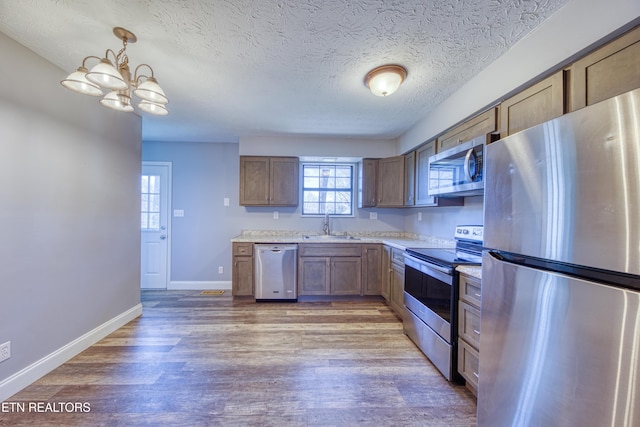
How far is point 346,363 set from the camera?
2.05m

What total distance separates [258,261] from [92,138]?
214 cm

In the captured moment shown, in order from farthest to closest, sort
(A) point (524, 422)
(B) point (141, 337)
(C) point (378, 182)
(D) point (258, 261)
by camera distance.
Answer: (C) point (378, 182) → (D) point (258, 261) → (B) point (141, 337) → (A) point (524, 422)

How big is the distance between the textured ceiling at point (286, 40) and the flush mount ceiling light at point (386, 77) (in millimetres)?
52

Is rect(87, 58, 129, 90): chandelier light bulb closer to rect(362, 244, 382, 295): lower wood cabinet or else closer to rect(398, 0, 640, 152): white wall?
rect(398, 0, 640, 152): white wall

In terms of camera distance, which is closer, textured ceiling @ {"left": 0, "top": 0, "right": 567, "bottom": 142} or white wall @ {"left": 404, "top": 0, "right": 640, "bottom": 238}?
white wall @ {"left": 404, "top": 0, "right": 640, "bottom": 238}

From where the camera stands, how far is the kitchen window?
4.16m

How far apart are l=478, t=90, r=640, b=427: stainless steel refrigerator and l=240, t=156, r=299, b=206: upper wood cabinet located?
294 cm

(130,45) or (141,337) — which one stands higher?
(130,45)

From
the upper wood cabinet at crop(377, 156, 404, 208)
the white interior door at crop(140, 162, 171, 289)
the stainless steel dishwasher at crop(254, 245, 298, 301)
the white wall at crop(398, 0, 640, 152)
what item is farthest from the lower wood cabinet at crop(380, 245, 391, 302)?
the white interior door at crop(140, 162, 171, 289)

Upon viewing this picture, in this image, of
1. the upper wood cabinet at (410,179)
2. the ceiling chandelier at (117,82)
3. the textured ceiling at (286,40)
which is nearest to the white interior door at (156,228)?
the textured ceiling at (286,40)

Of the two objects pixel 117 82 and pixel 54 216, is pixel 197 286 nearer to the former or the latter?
pixel 54 216

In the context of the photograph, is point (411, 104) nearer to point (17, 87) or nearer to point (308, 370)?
point (308, 370)

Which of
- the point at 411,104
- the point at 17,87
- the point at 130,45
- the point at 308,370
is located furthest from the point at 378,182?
the point at 17,87

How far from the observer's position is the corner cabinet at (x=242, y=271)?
3.49m
